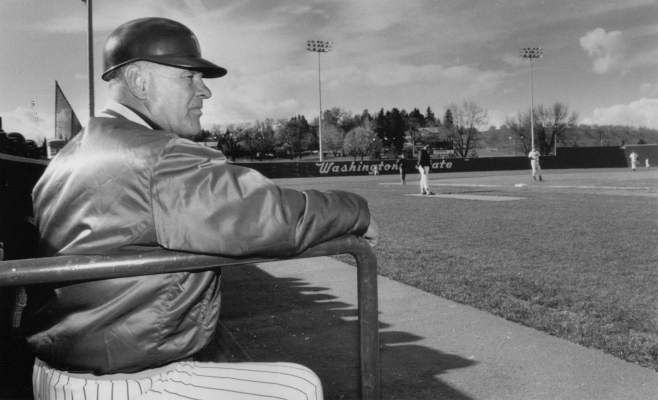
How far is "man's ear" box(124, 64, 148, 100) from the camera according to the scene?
1.71 m

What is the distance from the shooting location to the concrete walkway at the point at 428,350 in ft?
10.9

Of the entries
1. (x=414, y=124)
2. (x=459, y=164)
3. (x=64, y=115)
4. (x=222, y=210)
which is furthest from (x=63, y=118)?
(x=414, y=124)

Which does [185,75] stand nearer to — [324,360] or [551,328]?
[324,360]

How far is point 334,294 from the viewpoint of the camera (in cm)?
596

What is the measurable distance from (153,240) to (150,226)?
4cm

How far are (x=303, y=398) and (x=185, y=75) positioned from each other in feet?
3.19

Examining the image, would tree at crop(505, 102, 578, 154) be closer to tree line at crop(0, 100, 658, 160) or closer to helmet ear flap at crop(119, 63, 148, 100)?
tree line at crop(0, 100, 658, 160)

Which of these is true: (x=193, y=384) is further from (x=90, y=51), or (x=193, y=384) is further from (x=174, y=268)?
(x=90, y=51)

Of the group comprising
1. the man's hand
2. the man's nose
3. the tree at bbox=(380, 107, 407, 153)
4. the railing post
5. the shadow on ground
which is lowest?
the shadow on ground

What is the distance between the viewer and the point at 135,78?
1716mm

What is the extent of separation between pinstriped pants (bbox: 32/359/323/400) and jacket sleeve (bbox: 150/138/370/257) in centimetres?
35

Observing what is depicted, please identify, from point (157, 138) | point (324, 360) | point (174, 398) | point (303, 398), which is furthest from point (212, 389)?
point (324, 360)

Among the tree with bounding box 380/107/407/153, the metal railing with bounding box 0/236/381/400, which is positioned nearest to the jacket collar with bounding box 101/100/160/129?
the metal railing with bounding box 0/236/381/400

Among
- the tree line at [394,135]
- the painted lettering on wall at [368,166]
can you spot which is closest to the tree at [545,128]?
the tree line at [394,135]
